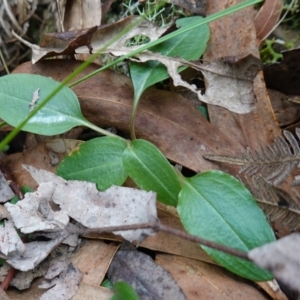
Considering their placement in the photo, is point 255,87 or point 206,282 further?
point 255,87

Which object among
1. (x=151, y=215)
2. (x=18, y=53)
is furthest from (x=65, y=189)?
(x=18, y=53)

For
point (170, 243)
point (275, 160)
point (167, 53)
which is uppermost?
point (167, 53)

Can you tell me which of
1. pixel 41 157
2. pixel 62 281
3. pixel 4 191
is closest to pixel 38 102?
pixel 41 157

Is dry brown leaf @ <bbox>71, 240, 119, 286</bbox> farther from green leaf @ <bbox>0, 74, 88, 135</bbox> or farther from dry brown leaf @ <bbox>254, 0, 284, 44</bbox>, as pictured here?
dry brown leaf @ <bbox>254, 0, 284, 44</bbox>

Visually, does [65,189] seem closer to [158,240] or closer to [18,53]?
[158,240]

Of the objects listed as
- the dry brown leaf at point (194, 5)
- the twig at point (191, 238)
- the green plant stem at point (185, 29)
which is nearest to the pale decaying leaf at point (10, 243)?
the twig at point (191, 238)

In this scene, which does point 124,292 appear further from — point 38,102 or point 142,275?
point 38,102

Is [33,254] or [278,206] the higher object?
[278,206]

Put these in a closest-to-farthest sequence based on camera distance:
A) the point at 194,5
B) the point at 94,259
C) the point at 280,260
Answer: the point at 280,260
the point at 94,259
the point at 194,5
